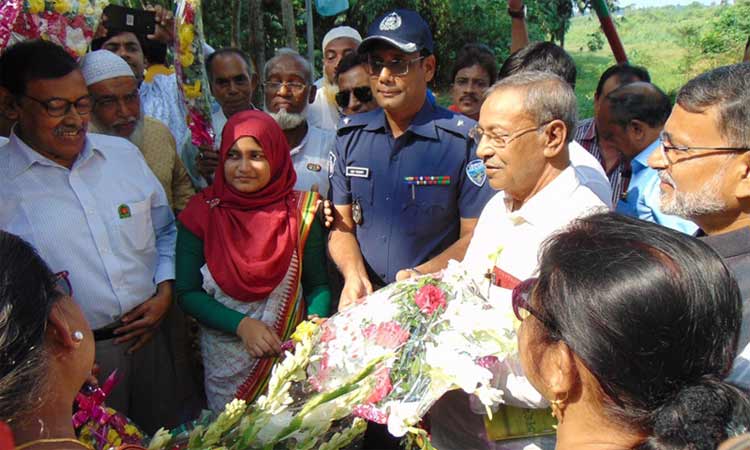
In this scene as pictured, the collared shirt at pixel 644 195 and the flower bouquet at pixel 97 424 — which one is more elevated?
the collared shirt at pixel 644 195

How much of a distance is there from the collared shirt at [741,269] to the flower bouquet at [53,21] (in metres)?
2.63

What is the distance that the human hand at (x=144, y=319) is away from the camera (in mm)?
2766

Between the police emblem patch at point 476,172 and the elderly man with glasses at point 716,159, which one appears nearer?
the elderly man with glasses at point 716,159

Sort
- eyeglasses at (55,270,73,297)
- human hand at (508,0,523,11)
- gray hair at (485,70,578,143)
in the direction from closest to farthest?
1. eyeglasses at (55,270,73,297)
2. gray hair at (485,70,578,143)
3. human hand at (508,0,523,11)

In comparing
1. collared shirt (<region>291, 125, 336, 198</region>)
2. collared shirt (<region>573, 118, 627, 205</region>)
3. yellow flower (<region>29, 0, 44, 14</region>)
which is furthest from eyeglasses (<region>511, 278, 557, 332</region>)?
collared shirt (<region>573, 118, 627, 205</region>)

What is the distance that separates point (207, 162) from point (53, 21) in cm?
102

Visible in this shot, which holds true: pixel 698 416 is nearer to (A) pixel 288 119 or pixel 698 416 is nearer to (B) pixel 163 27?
(A) pixel 288 119

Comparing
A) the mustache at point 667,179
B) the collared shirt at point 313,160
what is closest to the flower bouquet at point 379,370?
the mustache at point 667,179

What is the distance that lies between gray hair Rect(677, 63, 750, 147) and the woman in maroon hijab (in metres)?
1.69

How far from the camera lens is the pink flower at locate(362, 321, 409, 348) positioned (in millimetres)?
2033

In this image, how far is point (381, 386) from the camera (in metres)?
1.95

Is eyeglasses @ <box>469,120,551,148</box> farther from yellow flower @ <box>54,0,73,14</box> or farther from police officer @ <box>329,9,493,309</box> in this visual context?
yellow flower @ <box>54,0,73,14</box>

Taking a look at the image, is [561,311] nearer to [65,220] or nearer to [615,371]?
[615,371]

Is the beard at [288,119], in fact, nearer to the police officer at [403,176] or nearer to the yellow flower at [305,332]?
the police officer at [403,176]
